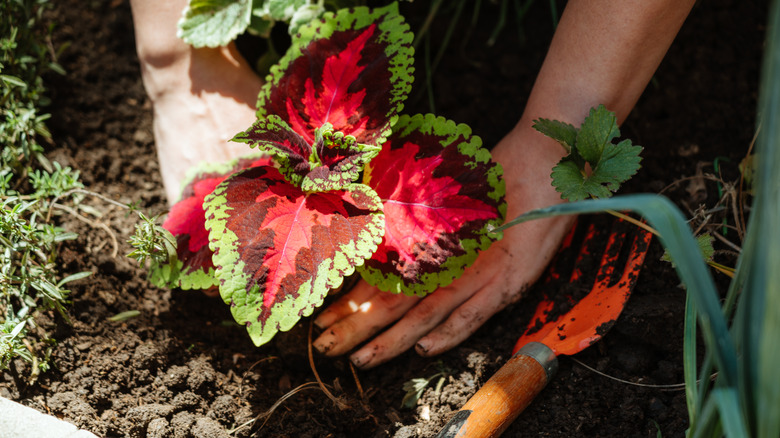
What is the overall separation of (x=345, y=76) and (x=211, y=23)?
0.41 m

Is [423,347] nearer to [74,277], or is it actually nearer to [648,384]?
[648,384]

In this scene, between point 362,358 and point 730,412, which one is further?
point 362,358

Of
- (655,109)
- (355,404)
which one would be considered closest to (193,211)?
(355,404)

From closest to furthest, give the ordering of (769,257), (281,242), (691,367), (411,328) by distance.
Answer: (769,257) < (691,367) < (281,242) < (411,328)

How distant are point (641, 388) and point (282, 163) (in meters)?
0.80

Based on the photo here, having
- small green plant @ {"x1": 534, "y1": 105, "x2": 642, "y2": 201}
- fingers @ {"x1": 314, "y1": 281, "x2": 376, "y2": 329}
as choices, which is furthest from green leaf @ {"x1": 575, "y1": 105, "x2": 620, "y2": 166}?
fingers @ {"x1": 314, "y1": 281, "x2": 376, "y2": 329}

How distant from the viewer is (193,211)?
1.18 metres

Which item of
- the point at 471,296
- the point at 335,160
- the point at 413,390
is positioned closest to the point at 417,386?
the point at 413,390

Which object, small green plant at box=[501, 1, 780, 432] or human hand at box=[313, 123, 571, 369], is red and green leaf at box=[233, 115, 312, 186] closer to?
human hand at box=[313, 123, 571, 369]

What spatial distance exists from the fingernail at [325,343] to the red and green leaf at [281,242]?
243mm

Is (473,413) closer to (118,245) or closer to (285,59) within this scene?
(285,59)

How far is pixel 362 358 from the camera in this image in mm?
1212

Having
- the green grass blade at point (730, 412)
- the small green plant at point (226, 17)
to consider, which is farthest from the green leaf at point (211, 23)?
the green grass blade at point (730, 412)

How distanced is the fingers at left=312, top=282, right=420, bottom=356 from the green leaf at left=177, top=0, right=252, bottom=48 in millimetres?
639
